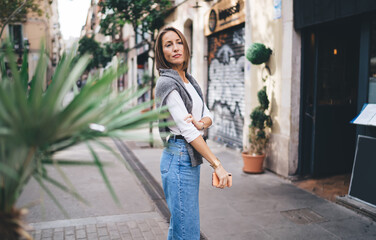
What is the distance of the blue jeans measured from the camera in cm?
232

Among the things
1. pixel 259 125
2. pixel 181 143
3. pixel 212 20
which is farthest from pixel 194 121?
pixel 212 20

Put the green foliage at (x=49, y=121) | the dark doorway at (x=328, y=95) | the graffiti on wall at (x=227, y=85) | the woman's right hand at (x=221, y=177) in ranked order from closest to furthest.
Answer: the green foliage at (x=49, y=121), the woman's right hand at (x=221, y=177), the dark doorway at (x=328, y=95), the graffiti on wall at (x=227, y=85)

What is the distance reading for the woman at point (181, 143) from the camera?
2.24 metres

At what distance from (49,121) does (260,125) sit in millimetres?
5715

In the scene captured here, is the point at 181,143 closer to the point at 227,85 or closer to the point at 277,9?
the point at 277,9

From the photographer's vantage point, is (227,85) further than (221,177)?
Yes

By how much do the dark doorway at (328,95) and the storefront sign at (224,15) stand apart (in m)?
2.55

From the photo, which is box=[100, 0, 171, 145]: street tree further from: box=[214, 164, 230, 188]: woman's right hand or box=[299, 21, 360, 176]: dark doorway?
box=[214, 164, 230, 188]: woman's right hand

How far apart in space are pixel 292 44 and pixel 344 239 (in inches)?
137

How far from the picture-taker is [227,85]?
962 centimetres

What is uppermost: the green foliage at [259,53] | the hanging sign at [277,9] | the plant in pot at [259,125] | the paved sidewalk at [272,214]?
the hanging sign at [277,9]

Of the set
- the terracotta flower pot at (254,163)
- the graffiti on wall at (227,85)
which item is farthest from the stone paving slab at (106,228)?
the graffiti on wall at (227,85)

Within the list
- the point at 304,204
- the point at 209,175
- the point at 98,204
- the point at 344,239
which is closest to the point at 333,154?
the point at 304,204

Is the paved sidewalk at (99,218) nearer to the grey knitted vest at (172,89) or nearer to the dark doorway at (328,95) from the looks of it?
the grey knitted vest at (172,89)
